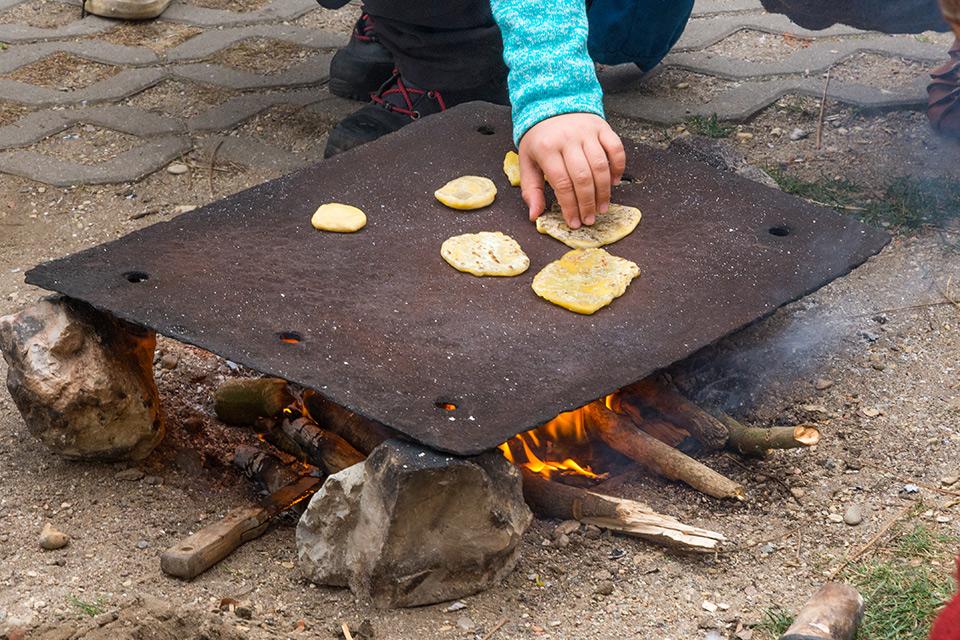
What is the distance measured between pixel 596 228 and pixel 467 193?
290 mm

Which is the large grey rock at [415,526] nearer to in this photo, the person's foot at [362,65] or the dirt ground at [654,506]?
the dirt ground at [654,506]

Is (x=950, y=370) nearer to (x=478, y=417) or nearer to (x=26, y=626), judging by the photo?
(x=478, y=417)

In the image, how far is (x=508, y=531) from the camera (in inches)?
70.2

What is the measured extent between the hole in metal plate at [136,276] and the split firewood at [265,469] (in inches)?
15.0

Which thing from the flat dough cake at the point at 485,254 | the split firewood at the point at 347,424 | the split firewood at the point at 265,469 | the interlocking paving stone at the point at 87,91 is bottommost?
the interlocking paving stone at the point at 87,91

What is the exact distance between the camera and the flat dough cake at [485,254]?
7.02 feet

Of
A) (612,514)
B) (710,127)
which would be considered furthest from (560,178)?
(710,127)

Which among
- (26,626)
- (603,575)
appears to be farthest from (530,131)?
(26,626)

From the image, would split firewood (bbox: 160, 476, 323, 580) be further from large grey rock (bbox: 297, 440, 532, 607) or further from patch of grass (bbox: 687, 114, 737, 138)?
patch of grass (bbox: 687, 114, 737, 138)

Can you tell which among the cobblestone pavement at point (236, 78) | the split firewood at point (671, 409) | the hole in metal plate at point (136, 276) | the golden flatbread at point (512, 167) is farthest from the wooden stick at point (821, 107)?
the hole in metal plate at point (136, 276)

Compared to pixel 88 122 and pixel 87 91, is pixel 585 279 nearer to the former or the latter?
pixel 88 122

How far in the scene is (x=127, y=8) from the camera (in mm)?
4312

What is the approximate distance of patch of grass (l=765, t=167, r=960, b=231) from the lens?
2914mm

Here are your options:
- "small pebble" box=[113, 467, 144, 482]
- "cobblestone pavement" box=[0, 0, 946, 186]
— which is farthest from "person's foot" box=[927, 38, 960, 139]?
"small pebble" box=[113, 467, 144, 482]
